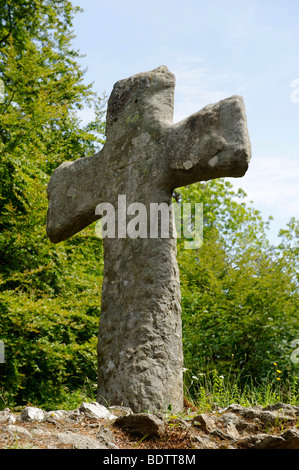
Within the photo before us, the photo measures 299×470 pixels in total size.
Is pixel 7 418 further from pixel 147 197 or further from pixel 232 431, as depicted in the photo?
pixel 147 197

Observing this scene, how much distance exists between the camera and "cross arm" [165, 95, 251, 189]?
3385 millimetres

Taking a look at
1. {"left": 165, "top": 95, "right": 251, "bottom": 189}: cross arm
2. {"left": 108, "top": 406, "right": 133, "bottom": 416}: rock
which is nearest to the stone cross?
{"left": 165, "top": 95, "right": 251, "bottom": 189}: cross arm

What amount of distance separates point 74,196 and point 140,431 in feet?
7.73

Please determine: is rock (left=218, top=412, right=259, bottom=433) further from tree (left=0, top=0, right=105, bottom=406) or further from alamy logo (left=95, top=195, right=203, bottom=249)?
tree (left=0, top=0, right=105, bottom=406)

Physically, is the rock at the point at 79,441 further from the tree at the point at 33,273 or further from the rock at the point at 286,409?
the tree at the point at 33,273

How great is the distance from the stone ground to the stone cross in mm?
476

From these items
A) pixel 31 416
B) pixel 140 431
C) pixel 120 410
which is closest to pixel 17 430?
pixel 31 416

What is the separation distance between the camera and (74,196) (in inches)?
174

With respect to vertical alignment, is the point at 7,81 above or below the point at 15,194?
above

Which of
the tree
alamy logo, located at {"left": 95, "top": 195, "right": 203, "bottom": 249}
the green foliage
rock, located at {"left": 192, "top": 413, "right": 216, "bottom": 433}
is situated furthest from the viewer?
the green foliage

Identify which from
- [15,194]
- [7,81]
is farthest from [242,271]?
[7,81]

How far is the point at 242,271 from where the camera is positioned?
1034 cm
